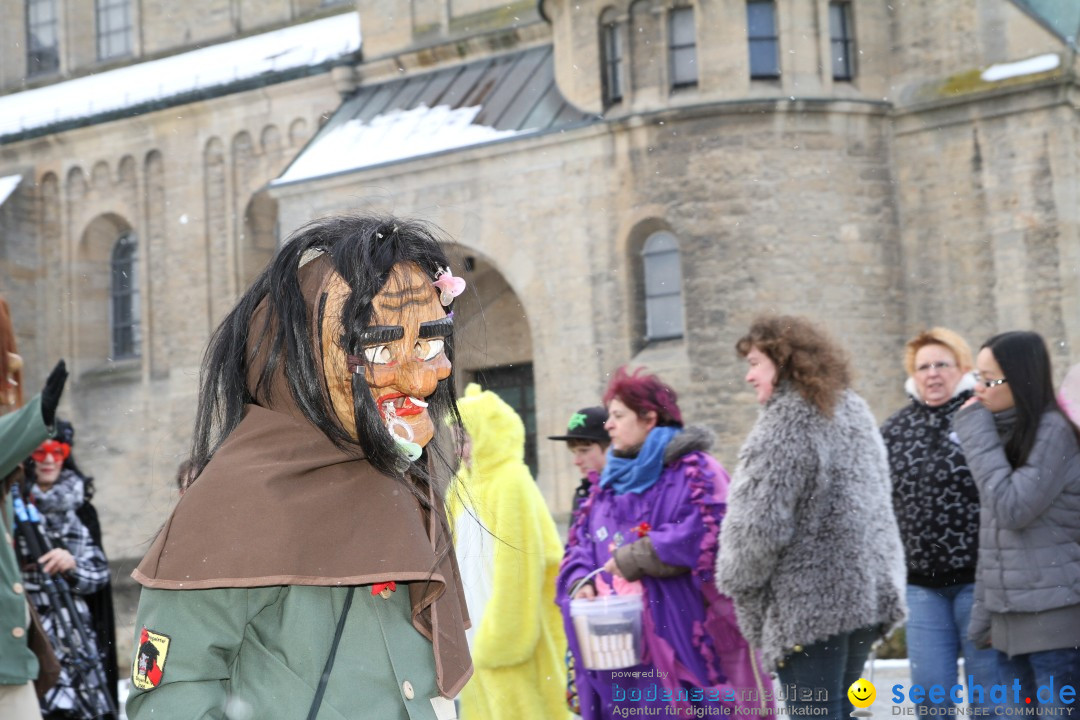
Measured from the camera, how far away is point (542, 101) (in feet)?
56.6

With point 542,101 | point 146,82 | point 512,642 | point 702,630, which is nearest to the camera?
point 702,630

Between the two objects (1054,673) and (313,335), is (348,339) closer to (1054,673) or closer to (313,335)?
(313,335)

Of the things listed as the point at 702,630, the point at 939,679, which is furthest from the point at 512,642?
the point at 939,679

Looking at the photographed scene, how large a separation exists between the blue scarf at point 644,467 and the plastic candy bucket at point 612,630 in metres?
0.56

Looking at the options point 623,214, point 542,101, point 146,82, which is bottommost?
point 623,214

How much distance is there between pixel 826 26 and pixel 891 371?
406cm

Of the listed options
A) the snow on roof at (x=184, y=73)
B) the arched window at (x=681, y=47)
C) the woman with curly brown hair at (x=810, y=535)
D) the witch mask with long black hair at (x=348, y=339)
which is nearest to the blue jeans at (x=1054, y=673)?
the woman with curly brown hair at (x=810, y=535)

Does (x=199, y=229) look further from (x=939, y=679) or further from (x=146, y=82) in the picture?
(x=939, y=679)

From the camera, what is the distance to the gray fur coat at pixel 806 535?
5.42m

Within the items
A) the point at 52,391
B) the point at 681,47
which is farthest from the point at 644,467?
the point at 681,47

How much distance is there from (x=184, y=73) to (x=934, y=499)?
62.2ft

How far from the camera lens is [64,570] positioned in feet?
27.7

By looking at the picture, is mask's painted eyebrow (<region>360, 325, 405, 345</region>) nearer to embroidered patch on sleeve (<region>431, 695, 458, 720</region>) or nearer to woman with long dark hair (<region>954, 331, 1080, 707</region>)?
embroidered patch on sleeve (<region>431, 695, 458, 720</region>)

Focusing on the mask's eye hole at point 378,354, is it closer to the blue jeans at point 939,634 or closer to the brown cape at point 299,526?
the brown cape at point 299,526
